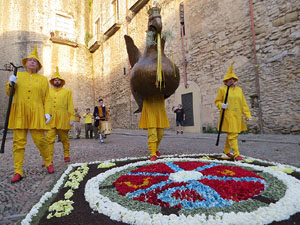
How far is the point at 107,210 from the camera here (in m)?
1.73

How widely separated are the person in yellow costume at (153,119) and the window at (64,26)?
20.5 meters

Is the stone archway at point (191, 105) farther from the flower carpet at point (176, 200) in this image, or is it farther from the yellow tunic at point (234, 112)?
the flower carpet at point (176, 200)

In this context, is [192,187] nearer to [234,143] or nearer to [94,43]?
[234,143]

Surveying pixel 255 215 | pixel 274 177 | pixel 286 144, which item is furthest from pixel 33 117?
pixel 286 144

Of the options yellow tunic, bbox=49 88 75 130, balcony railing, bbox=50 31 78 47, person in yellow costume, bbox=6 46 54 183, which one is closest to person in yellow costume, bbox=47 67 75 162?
yellow tunic, bbox=49 88 75 130

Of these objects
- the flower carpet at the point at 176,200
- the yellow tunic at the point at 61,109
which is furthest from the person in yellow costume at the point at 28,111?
the flower carpet at the point at 176,200

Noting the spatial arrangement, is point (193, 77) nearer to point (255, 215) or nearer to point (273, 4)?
point (273, 4)

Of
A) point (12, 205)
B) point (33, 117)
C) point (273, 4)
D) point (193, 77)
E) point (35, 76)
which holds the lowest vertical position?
point (12, 205)

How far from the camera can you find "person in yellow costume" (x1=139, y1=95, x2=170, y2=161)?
387 cm

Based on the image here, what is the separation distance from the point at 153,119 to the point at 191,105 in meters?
8.07

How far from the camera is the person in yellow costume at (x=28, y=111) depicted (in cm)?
313

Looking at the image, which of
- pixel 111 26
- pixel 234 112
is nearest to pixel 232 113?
pixel 234 112

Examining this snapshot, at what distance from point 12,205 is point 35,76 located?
213 centimetres

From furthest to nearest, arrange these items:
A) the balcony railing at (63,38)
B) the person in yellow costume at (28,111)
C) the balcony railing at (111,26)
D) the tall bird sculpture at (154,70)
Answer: the balcony railing at (63,38) → the balcony railing at (111,26) → the tall bird sculpture at (154,70) → the person in yellow costume at (28,111)
